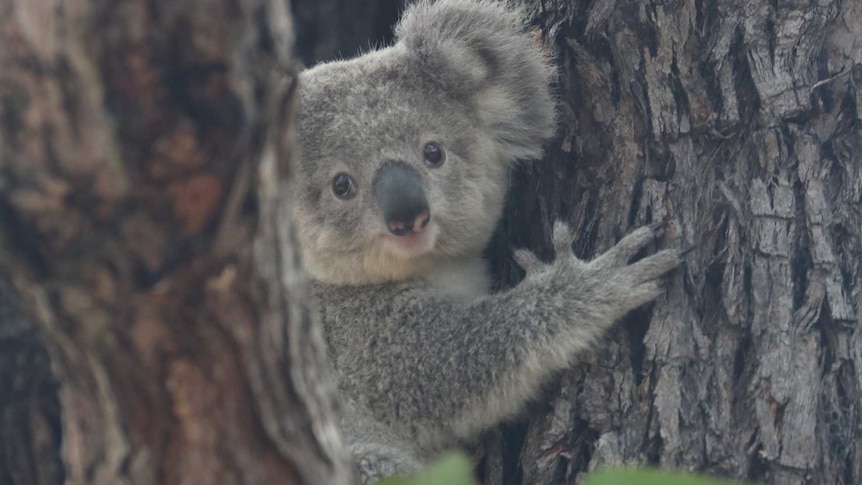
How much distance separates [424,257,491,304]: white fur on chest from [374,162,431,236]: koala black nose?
44cm

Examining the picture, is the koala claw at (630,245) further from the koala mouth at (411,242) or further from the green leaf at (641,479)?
the green leaf at (641,479)

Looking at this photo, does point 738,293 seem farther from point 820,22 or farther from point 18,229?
point 18,229

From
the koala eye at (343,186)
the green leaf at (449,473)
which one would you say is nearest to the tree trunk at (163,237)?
the green leaf at (449,473)

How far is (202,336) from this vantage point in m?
1.28

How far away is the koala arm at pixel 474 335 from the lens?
Answer: 10.1 ft

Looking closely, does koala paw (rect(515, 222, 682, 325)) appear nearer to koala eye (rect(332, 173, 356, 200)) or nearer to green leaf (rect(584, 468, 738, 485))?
koala eye (rect(332, 173, 356, 200))

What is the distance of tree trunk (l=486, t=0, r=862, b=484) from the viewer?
104 inches

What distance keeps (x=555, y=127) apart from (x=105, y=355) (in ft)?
7.66

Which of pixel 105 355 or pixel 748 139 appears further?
pixel 748 139

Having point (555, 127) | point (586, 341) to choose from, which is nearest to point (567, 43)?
point (555, 127)

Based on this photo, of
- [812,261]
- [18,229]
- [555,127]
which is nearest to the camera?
[18,229]

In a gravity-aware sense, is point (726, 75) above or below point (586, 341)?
above

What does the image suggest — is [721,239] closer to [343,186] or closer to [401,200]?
[401,200]

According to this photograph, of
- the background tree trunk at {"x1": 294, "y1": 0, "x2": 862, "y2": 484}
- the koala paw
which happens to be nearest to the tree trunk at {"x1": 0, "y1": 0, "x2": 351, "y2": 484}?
the background tree trunk at {"x1": 294, "y1": 0, "x2": 862, "y2": 484}
